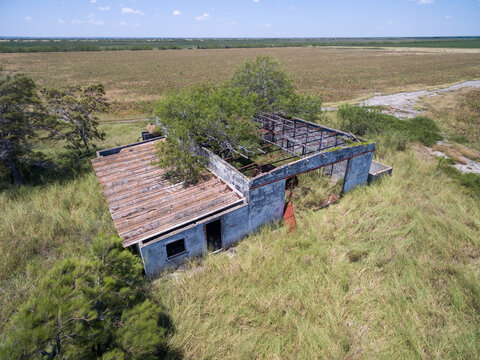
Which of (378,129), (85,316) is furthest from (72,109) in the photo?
(378,129)

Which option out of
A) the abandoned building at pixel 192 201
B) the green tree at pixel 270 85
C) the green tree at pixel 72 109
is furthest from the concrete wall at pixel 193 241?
the green tree at pixel 270 85

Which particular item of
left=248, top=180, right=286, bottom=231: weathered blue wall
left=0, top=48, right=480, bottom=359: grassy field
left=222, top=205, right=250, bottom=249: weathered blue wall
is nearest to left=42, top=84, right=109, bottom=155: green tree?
left=0, top=48, right=480, bottom=359: grassy field

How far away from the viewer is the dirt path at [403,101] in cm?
3058

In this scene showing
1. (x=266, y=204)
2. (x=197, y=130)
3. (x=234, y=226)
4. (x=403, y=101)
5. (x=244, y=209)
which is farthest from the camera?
(x=403, y=101)

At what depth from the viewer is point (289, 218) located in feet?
36.8

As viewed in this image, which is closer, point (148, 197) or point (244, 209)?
point (244, 209)

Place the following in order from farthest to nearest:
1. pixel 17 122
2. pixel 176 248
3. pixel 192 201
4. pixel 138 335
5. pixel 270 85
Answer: pixel 270 85, pixel 17 122, pixel 192 201, pixel 176 248, pixel 138 335

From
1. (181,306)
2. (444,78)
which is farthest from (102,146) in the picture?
(444,78)

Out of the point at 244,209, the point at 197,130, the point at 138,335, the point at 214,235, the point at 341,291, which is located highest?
the point at 197,130

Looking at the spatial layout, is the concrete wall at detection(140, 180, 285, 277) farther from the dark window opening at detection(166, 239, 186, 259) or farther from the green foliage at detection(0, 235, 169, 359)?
the green foliage at detection(0, 235, 169, 359)

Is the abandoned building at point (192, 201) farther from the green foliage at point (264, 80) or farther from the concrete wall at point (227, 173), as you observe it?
the green foliage at point (264, 80)

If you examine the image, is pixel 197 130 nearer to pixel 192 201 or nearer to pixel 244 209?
pixel 192 201

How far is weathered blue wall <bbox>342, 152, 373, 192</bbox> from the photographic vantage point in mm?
12852

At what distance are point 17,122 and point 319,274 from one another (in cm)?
1573
